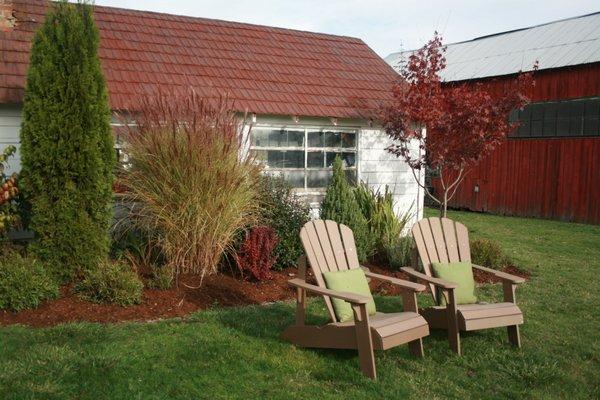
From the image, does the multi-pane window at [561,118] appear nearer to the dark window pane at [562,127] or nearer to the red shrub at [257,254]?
the dark window pane at [562,127]

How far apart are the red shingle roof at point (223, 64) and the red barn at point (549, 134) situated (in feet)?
21.3

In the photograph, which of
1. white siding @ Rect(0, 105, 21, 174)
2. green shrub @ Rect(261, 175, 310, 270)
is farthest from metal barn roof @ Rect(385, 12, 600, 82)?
white siding @ Rect(0, 105, 21, 174)

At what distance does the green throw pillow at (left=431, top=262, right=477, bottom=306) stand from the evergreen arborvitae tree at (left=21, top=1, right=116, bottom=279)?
3436mm

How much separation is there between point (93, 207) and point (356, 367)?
3.37m

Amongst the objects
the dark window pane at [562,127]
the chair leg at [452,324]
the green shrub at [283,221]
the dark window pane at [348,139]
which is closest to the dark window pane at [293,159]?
the dark window pane at [348,139]

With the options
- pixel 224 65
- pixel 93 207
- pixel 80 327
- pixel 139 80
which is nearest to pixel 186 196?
pixel 93 207

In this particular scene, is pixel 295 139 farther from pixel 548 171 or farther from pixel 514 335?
pixel 548 171

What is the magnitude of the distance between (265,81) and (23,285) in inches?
228

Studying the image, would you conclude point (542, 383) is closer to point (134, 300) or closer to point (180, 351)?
point (180, 351)

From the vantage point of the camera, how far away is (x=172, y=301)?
605 cm

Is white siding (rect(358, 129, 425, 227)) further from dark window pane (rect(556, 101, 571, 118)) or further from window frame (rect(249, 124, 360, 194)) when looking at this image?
dark window pane (rect(556, 101, 571, 118))

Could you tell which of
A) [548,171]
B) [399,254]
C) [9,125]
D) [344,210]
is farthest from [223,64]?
[548,171]

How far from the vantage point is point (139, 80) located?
9.07 meters

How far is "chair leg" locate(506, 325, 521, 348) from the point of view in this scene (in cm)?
510
